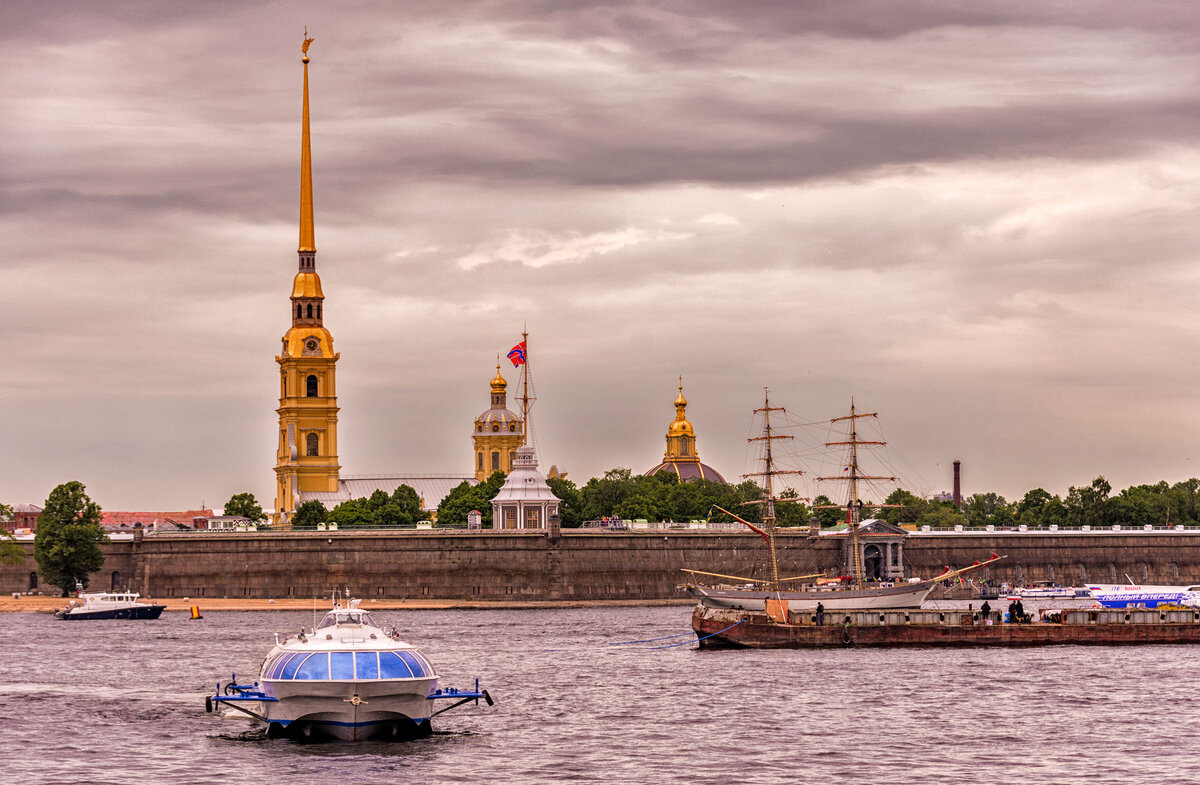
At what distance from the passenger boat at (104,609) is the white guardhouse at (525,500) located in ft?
119

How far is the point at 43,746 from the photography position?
49.9 meters

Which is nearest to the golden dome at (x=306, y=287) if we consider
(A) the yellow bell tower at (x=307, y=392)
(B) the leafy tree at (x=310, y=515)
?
(A) the yellow bell tower at (x=307, y=392)

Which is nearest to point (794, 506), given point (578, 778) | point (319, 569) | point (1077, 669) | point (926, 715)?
point (319, 569)

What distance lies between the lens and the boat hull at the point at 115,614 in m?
122

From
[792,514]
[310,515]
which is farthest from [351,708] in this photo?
[792,514]

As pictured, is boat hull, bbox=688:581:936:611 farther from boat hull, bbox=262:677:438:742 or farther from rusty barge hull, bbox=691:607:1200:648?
→ boat hull, bbox=262:677:438:742

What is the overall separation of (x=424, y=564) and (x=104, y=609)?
3186 centimetres

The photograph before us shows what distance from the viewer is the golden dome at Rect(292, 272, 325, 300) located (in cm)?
19525

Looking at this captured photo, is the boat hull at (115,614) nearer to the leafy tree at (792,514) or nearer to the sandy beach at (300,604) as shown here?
the sandy beach at (300,604)

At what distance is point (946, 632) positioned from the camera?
84.1 m

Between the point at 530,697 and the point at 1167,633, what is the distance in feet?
123

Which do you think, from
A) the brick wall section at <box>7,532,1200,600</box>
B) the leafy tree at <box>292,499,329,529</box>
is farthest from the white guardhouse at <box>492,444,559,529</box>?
the leafy tree at <box>292,499,329,529</box>

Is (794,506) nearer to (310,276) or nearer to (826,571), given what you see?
(826,571)

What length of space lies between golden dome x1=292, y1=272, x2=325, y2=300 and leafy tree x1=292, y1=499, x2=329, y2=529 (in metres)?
27.1
